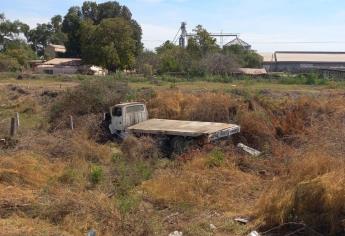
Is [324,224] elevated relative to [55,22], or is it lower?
lower

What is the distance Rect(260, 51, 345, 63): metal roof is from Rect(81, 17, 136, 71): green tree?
Result: 2961 inches

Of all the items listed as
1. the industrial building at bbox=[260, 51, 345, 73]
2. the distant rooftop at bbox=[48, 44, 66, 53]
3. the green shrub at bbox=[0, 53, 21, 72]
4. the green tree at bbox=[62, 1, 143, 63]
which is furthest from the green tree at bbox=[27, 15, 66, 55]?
the industrial building at bbox=[260, 51, 345, 73]

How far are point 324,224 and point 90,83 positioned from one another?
642 inches

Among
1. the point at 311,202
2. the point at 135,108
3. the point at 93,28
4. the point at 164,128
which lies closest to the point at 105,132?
the point at 135,108

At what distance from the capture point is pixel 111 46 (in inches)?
2781

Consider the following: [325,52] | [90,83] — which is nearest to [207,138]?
[90,83]

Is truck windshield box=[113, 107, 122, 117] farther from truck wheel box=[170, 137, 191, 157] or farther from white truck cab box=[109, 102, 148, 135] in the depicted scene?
truck wheel box=[170, 137, 191, 157]

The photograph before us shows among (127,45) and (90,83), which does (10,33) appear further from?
(90,83)

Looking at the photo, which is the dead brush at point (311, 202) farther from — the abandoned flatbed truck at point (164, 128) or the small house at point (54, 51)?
the small house at point (54, 51)

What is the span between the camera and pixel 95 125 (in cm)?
1952

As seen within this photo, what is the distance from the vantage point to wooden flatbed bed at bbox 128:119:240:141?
16594 mm

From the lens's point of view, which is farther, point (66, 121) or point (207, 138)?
point (66, 121)

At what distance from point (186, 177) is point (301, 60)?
5257 inches

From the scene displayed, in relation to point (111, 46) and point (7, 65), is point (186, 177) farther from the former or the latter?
point (7, 65)
